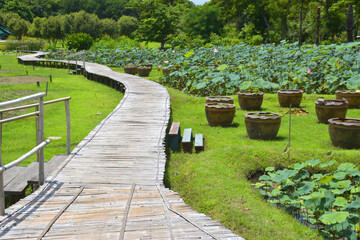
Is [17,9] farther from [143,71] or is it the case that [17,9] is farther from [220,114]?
[220,114]

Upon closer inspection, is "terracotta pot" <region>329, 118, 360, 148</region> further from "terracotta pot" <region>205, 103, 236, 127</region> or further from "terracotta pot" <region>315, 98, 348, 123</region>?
"terracotta pot" <region>205, 103, 236, 127</region>

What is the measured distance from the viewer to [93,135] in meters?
7.30

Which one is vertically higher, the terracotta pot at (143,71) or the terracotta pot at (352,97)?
the terracotta pot at (143,71)

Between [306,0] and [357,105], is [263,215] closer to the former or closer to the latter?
[357,105]

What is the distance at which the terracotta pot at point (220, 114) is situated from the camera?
9414 millimetres

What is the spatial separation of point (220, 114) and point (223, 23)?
38218 millimetres

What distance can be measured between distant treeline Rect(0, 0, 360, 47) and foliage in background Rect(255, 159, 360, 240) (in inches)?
892

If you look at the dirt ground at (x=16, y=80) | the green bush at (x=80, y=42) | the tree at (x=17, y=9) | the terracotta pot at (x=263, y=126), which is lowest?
the terracotta pot at (x=263, y=126)

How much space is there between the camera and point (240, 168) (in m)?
6.77

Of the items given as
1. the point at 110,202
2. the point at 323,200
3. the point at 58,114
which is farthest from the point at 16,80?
the point at 323,200

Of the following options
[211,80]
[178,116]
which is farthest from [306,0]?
[178,116]

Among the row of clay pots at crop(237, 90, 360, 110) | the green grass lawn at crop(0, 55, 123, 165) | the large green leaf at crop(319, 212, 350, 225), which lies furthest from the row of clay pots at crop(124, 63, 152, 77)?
the large green leaf at crop(319, 212, 350, 225)

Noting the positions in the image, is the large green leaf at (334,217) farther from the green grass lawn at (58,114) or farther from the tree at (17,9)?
the tree at (17,9)

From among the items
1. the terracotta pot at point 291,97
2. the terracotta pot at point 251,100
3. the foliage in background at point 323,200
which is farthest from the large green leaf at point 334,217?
the terracotta pot at point 291,97
